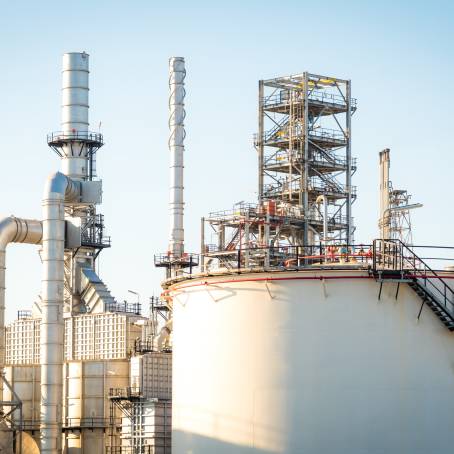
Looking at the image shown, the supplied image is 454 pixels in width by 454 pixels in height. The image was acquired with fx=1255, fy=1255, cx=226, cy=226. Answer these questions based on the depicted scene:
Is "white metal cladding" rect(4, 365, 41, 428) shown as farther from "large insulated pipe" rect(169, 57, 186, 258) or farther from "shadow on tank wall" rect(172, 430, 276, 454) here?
"shadow on tank wall" rect(172, 430, 276, 454)

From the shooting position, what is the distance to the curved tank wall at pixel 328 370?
4450cm

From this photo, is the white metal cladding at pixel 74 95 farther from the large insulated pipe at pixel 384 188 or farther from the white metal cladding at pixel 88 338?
the large insulated pipe at pixel 384 188

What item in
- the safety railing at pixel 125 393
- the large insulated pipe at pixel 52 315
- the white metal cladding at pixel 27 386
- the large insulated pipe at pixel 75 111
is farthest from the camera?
the large insulated pipe at pixel 75 111

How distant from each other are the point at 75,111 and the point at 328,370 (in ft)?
118

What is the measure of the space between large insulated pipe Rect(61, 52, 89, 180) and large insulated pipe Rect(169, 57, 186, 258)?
17.5 feet

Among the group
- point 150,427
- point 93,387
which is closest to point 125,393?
point 93,387

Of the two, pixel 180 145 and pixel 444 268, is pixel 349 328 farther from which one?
pixel 180 145

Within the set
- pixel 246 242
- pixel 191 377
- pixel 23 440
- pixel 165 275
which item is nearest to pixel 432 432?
pixel 191 377

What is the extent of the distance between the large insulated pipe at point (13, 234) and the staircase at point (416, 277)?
67.3 ft

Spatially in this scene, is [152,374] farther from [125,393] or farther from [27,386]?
[27,386]

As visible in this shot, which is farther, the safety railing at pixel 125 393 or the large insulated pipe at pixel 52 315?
the safety railing at pixel 125 393

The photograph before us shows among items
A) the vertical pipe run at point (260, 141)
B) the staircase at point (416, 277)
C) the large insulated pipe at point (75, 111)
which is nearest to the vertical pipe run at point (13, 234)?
the large insulated pipe at point (75, 111)

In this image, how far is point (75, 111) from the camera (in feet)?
250

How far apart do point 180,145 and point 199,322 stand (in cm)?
3034
